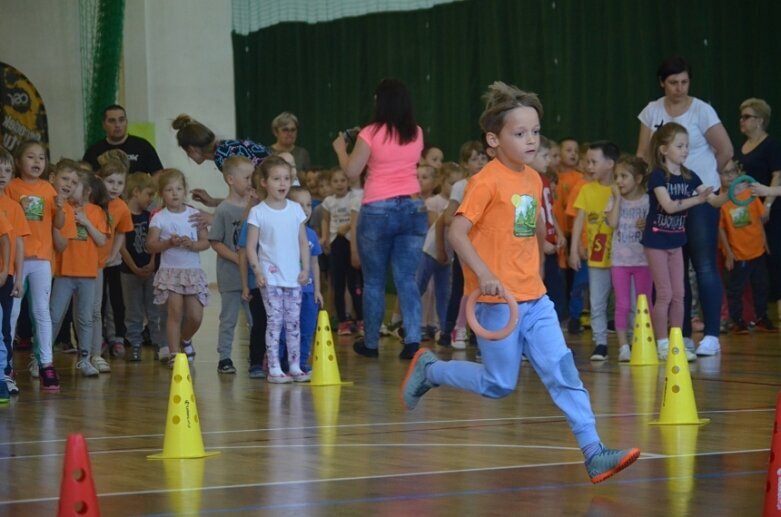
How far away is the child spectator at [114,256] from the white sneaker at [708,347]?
12.8 ft

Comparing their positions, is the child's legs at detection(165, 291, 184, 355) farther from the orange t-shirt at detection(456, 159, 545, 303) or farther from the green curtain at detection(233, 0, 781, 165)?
the green curtain at detection(233, 0, 781, 165)

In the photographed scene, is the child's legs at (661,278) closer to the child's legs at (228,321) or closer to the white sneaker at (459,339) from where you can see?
the white sneaker at (459,339)

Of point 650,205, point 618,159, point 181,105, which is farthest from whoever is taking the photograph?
point 181,105

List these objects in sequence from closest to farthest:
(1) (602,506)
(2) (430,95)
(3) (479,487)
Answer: (1) (602,506) → (3) (479,487) → (2) (430,95)

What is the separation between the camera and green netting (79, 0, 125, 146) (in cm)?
1903

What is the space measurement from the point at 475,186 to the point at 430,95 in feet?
37.7

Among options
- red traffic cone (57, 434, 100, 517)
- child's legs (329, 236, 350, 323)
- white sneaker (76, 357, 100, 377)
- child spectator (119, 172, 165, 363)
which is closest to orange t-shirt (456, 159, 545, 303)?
red traffic cone (57, 434, 100, 517)

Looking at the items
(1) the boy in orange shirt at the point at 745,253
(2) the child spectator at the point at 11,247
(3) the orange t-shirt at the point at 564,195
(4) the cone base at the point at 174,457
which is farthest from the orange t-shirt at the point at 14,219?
(1) the boy in orange shirt at the point at 745,253

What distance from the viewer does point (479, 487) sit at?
4258 millimetres

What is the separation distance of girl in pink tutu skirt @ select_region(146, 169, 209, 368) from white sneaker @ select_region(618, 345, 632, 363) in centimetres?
280

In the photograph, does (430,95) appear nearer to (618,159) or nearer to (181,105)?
(181,105)

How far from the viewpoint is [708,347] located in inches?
334

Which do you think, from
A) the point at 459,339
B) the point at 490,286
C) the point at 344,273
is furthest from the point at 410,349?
the point at 490,286

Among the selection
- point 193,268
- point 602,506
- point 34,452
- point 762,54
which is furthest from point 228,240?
point 762,54
